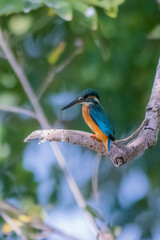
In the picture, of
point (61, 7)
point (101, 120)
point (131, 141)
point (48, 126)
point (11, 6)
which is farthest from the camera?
point (48, 126)

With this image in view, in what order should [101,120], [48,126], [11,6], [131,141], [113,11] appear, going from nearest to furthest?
[131,141] → [101,120] → [11,6] → [113,11] → [48,126]

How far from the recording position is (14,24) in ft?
17.4

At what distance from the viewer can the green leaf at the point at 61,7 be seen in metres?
3.54

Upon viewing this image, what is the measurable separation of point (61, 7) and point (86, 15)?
272 millimetres

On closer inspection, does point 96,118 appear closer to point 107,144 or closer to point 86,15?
point 107,144

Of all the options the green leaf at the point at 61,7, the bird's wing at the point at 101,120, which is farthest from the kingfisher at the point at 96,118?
the green leaf at the point at 61,7

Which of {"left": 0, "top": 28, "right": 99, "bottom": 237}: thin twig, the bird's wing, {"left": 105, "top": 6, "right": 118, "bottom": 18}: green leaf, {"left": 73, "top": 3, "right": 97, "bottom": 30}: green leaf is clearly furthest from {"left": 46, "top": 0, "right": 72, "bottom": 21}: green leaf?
{"left": 0, "top": 28, "right": 99, "bottom": 237}: thin twig

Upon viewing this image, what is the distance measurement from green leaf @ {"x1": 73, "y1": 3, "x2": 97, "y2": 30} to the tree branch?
1.05 meters

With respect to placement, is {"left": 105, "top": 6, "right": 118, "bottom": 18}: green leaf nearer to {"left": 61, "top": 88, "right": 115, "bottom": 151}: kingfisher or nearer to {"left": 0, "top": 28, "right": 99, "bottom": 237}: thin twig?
{"left": 61, "top": 88, "right": 115, "bottom": 151}: kingfisher

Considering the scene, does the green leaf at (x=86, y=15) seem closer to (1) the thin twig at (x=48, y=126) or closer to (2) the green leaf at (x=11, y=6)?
(2) the green leaf at (x=11, y=6)

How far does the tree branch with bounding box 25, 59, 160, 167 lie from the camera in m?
2.63

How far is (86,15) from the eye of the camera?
3832 millimetres

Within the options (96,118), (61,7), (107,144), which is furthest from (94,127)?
(61,7)

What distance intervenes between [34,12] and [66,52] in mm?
953
